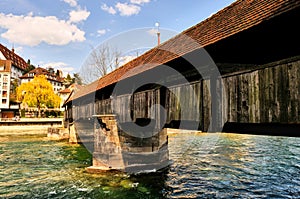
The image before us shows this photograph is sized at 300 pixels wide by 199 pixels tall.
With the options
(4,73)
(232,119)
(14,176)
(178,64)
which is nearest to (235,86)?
(232,119)

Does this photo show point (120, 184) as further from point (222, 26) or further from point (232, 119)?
point (222, 26)

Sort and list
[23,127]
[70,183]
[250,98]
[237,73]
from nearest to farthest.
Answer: [250,98], [237,73], [70,183], [23,127]

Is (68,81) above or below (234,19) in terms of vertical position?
above

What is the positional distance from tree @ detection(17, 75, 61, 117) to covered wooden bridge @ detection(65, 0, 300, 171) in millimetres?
33034

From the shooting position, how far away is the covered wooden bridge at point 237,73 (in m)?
3.44

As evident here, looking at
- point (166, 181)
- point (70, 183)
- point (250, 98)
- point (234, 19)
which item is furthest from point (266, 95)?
point (70, 183)

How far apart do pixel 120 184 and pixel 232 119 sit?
516 cm

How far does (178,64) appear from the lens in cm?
620

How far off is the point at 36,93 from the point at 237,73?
36416mm

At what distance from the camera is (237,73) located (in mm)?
4074

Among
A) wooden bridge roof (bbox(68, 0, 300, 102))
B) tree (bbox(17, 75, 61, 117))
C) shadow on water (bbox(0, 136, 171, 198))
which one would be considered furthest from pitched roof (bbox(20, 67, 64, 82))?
wooden bridge roof (bbox(68, 0, 300, 102))

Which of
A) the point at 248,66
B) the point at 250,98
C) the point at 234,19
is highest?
the point at 234,19

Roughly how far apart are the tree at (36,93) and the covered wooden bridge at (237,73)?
33.0 m

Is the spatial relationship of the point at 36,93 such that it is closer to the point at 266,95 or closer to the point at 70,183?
the point at 70,183
